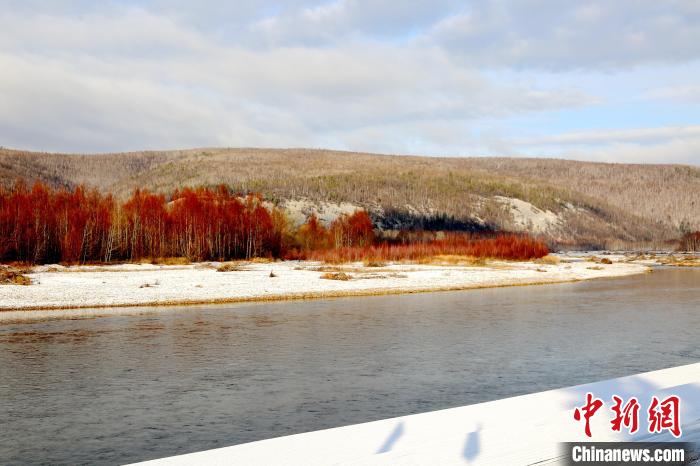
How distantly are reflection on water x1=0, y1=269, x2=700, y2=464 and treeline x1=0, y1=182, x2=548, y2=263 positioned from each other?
4075 cm

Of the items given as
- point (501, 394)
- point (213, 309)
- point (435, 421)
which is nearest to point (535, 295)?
point (213, 309)

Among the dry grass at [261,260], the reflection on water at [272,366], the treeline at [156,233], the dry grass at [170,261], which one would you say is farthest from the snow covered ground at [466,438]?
the dry grass at [261,260]

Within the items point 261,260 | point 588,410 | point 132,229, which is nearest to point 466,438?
point 588,410

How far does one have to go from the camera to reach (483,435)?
26.4 ft

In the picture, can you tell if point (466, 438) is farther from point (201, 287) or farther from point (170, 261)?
point (170, 261)

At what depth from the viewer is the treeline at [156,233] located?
62.2 m

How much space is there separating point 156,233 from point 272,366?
62464 mm

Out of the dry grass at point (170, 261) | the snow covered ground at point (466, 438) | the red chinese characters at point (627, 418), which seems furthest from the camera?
the dry grass at point (170, 261)

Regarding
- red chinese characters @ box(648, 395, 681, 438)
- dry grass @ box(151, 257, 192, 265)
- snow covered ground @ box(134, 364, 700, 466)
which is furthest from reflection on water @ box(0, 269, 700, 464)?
dry grass @ box(151, 257, 192, 265)

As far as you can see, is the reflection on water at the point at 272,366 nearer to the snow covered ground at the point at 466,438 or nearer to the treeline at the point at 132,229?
the snow covered ground at the point at 466,438

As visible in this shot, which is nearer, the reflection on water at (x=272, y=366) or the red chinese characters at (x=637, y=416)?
the red chinese characters at (x=637, y=416)

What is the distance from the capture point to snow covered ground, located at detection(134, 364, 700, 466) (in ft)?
23.9

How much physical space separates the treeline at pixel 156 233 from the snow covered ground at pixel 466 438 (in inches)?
2251

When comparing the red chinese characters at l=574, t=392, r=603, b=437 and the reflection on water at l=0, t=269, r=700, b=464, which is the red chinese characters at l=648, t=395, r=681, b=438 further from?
the reflection on water at l=0, t=269, r=700, b=464
